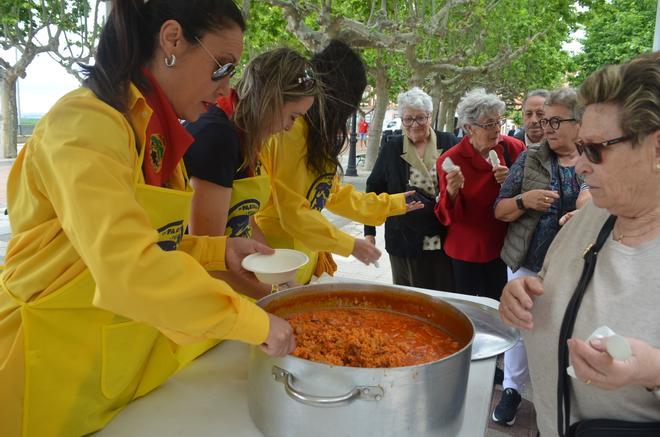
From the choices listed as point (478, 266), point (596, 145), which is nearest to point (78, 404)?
point (596, 145)

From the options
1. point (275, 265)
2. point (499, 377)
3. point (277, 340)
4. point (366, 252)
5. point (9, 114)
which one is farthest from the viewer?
point (9, 114)

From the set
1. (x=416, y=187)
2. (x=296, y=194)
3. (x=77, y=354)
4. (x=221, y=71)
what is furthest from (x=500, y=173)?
(x=77, y=354)

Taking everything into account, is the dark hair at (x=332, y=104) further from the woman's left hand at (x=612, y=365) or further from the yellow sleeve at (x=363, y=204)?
the woman's left hand at (x=612, y=365)

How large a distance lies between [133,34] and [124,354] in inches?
30.2

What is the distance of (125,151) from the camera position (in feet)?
3.37

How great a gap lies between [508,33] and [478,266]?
50.1 ft

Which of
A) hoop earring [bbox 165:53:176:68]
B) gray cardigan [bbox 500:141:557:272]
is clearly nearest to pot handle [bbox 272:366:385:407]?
hoop earring [bbox 165:53:176:68]

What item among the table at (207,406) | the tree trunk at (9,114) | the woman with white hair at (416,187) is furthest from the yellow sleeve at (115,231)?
the tree trunk at (9,114)

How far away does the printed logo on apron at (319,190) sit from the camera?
7.78 ft

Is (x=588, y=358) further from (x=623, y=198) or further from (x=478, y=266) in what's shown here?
(x=478, y=266)

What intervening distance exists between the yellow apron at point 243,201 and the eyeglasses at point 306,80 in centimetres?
38

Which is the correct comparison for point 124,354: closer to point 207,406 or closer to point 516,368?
point 207,406

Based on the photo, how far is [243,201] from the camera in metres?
1.89

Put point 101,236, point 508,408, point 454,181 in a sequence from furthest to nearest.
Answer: point 454,181 < point 508,408 < point 101,236
